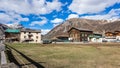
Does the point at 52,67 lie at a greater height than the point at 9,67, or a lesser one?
lesser

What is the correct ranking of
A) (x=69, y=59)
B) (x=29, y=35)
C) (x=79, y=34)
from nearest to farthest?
1. (x=69, y=59)
2. (x=79, y=34)
3. (x=29, y=35)

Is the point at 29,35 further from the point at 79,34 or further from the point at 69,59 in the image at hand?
the point at 69,59

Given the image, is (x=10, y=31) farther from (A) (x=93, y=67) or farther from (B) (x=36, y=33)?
(A) (x=93, y=67)

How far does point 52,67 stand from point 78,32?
8870 cm

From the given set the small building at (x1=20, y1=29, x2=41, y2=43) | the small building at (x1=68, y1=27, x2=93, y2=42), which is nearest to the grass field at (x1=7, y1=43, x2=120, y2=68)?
the small building at (x1=68, y1=27, x2=93, y2=42)

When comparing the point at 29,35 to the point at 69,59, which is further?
the point at 29,35

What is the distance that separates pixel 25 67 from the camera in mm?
11508

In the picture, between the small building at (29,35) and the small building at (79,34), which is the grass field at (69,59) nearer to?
the small building at (79,34)

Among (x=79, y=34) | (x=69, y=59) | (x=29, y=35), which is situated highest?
(x=29, y=35)

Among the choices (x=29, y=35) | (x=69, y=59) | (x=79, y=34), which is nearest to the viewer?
(x=69, y=59)

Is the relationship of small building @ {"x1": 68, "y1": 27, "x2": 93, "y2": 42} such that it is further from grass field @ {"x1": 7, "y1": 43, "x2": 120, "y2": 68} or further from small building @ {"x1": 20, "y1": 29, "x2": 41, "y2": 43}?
grass field @ {"x1": 7, "y1": 43, "x2": 120, "y2": 68}

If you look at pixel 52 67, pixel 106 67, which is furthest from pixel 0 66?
pixel 106 67

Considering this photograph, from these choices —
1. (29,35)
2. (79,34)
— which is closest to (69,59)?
(79,34)

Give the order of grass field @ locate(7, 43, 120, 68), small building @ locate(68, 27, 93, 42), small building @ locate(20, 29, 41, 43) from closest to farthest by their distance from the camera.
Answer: grass field @ locate(7, 43, 120, 68) < small building @ locate(68, 27, 93, 42) < small building @ locate(20, 29, 41, 43)
